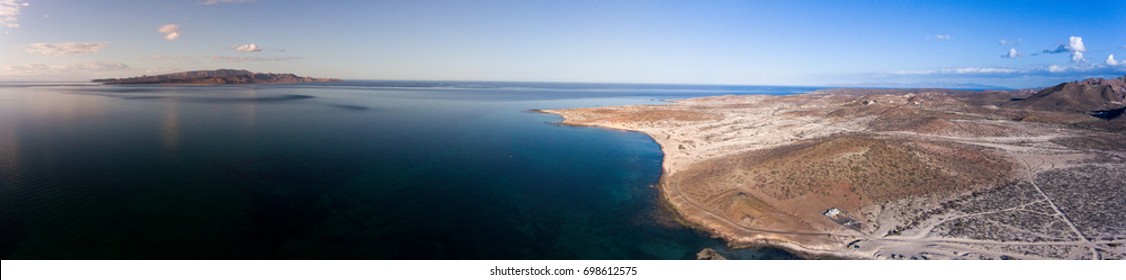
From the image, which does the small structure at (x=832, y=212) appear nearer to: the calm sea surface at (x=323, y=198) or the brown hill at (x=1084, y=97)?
the calm sea surface at (x=323, y=198)

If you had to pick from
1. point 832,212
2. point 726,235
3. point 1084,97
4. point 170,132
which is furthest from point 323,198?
point 1084,97

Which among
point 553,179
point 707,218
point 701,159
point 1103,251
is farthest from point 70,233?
point 1103,251

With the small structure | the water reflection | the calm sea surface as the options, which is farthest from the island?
the water reflection

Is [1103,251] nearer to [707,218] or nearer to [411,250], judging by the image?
[707,218]

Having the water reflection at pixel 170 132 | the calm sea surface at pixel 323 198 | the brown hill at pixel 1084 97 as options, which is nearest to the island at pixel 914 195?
the calm sea surface at pixel 323 198

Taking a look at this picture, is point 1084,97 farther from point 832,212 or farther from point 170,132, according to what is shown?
point 170,132

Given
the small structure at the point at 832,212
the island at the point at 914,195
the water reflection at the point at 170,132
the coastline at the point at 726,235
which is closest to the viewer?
the coastline at the point at 726,235

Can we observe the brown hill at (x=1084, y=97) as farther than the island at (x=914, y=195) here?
Yes

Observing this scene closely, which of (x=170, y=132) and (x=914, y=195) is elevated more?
(x=170, y=132)

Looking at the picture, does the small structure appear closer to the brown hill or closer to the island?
the island
